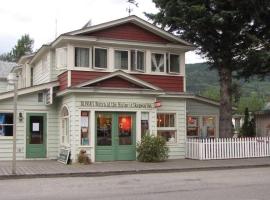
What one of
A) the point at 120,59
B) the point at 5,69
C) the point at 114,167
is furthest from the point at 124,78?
the point at 5,69

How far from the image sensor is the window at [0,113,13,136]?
24.2m

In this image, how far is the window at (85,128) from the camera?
23.1m

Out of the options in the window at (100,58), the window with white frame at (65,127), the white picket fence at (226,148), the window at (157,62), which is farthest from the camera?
the window at (157,62)

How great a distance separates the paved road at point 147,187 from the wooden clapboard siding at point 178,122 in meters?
7.20

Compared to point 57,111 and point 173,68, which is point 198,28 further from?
point 57,111

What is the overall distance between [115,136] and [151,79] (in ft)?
11.9

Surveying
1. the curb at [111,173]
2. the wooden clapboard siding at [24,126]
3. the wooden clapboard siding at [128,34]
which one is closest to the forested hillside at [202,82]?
the wooden clapboard siding at [128,34]

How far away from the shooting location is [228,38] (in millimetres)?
27000

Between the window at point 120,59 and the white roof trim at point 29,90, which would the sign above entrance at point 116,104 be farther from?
the white roof trim at point 29,90

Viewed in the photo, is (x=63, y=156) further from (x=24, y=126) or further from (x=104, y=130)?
(x=24, y=126)

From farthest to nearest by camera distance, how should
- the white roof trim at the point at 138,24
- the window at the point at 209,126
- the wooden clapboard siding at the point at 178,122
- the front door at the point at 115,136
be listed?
1. the window at the point at 209,126
2. the wooden clapboard siding at the point at 178,122
3. the white roof trim at the point at 138,24
4. the front door at the point at 115,136

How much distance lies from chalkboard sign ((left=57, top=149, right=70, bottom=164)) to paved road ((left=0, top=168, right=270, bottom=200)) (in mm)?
4880

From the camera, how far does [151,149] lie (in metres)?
23.2

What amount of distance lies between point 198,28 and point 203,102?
4883 millimetres
